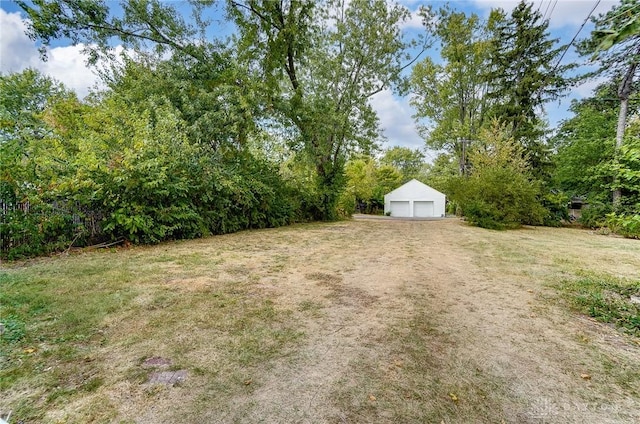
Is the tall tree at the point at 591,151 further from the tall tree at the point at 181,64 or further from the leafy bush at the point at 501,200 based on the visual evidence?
the tall tree at the point at 181,64

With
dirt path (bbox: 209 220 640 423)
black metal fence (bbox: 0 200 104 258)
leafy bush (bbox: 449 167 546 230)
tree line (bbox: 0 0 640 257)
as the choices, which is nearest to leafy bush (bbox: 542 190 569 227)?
tree line (bbox: 0 0 640 257)

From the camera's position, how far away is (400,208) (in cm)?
2902

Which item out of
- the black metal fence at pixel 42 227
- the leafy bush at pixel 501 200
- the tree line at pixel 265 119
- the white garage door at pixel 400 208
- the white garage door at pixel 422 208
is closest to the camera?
the black metal fence at pixel 42 227

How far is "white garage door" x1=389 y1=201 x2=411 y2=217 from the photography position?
94.0ft

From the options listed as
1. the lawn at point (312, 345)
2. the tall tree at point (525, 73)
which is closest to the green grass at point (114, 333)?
the lawn at point (312, 345)

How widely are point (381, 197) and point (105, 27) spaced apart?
25544 mm

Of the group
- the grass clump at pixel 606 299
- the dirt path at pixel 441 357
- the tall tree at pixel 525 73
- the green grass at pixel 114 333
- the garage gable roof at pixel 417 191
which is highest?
the tall tree at pixel 525 73

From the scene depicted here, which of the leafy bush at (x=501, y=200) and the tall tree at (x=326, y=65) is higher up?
the tall tree at (x=326, y=65)

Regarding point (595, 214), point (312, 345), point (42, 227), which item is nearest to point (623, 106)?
point (595, 214)

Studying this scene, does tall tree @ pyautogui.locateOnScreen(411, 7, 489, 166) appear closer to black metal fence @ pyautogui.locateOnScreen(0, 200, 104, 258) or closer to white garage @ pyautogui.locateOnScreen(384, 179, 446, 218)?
white garage @ pyautogui.locateOnScreen(384, 179, 446, 218)

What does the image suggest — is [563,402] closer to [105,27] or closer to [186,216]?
[186,216]

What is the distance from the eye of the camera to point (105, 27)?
898 centimetres

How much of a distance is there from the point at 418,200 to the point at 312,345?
1087 inches

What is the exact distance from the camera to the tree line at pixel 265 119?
233 inches
